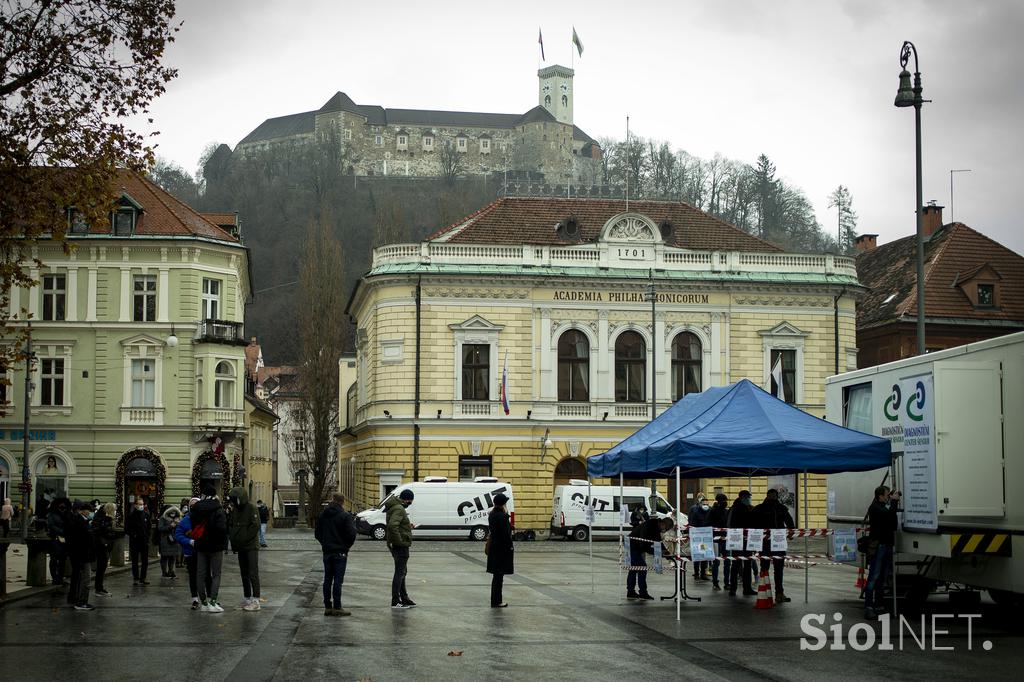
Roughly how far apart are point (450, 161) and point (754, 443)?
147m

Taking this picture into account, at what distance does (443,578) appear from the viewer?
2534cm

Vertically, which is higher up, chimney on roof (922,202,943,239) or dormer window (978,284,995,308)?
chimney on roof (922,202,943,239)

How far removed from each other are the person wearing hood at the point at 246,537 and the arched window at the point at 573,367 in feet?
105

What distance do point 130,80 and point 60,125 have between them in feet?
3.84

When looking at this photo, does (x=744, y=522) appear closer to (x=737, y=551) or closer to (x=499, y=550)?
(x=737, y=551)

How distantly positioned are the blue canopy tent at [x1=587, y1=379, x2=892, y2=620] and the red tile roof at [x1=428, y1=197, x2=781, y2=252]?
104 ft

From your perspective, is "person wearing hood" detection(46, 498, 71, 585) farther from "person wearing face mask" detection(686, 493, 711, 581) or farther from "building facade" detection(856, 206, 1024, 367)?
"building facade" detection(856, 206, 1024, 367)

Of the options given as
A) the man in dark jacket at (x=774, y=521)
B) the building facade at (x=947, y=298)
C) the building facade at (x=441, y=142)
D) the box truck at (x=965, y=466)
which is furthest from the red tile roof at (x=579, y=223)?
the building facade at (x=441, y=142)

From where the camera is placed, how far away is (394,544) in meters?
18.3

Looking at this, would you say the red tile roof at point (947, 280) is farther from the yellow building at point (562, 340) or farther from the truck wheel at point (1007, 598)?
the truck wheel at point (1007, 598)

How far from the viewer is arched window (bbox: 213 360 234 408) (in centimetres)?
5087

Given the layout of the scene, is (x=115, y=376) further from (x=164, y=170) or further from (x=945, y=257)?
(x=164, y=170)

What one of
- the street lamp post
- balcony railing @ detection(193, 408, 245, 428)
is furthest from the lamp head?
balcony railing @ detection(193, 408, 245, 428)

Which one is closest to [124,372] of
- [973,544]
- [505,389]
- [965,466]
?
[505,389]
